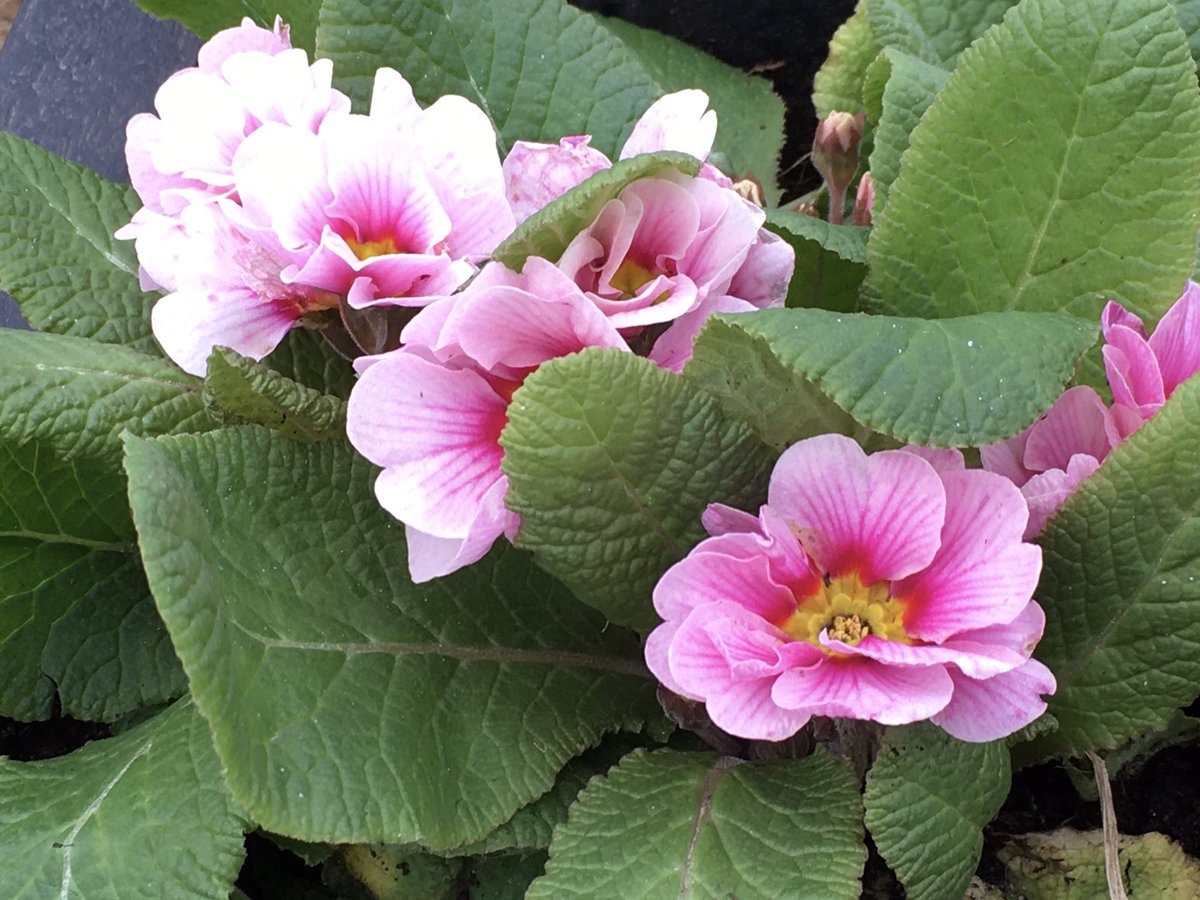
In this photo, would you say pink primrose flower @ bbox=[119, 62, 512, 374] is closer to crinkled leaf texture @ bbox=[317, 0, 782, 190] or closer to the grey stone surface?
crinkled leaf texture @ bbox=[317, 0, 782, 190]

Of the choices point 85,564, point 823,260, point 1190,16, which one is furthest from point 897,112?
point 85,564

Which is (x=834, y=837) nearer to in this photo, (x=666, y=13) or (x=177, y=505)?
(x=177, y=505)

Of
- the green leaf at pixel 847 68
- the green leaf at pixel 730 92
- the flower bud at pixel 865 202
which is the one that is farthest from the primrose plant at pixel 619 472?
the green leaf at pixel 730 92

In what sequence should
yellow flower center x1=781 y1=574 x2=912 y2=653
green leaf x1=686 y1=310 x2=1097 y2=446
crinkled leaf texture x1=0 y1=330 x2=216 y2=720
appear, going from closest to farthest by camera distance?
green leaf x1=686 y1=310 x2=1097 y2=446
yellow flower center x1=781 y1=574 x2=912 y2=653
crinkled leaf texture x1=0 y1=330 x2=216 y2=720

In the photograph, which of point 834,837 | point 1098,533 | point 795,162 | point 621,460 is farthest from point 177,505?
point 795,162

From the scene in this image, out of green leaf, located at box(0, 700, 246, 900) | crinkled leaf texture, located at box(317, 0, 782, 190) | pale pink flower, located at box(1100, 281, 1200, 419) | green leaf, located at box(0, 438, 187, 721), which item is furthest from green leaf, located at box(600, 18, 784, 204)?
green leaf, located at box(0, 700, 246, 900)

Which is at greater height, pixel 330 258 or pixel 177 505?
pixel 330 258

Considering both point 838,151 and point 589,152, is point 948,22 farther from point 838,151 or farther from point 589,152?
point 589,152

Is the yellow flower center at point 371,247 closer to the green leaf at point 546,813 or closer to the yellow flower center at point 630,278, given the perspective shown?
the yellow flower center at point 630,278
